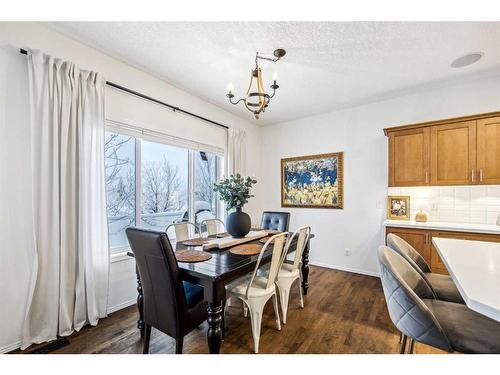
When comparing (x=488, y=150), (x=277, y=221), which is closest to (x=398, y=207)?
(x=488, y=150)

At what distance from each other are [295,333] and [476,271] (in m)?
1.46

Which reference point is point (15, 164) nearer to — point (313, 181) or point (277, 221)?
point (277, 221)

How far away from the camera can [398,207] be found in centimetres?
332

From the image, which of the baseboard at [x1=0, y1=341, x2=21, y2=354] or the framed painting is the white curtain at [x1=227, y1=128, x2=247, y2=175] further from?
the baseboard at [x1=0, y1=341, x2=21, y2=354]

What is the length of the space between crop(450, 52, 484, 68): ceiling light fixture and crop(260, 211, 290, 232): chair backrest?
2599 mm

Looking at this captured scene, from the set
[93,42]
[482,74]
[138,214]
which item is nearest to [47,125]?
[93,42]

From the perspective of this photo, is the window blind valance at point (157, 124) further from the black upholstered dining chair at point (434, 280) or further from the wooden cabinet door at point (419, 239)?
the wooden cabinet door at point (419, 239)

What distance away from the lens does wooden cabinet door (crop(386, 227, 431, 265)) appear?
2.77 meters

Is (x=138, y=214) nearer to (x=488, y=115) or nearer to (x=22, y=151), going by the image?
(x=22, y=151)

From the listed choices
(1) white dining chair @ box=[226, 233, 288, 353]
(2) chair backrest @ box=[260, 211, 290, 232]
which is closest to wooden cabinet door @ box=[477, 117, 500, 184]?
(2) chair backrest @ box=[260, 211, 290, 232]

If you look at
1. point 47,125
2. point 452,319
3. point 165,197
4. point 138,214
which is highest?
point 47,125

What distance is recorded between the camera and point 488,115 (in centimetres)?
263

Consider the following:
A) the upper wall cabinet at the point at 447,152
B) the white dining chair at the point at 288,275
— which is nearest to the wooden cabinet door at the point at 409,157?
the upper wall cabinet at the point at 447,152
